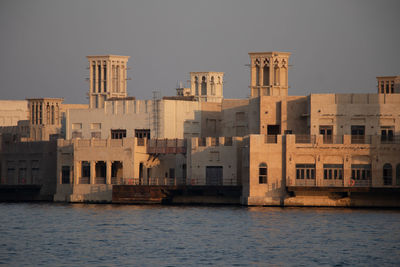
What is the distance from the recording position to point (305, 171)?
83.7m

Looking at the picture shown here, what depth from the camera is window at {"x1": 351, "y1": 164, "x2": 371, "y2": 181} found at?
8319cm

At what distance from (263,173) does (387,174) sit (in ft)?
35.8

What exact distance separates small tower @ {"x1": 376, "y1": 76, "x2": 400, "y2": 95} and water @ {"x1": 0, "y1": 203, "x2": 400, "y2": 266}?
1253 inches

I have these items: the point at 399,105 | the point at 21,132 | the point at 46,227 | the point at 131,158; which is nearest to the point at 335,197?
the point at 399,105

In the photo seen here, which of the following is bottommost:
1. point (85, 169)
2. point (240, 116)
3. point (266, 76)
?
point (85, 169)

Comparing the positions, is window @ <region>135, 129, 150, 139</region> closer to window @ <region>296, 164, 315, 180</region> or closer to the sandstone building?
the sandstone building

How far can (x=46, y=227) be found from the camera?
227 ft

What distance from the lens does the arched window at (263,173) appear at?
83875 millimetres

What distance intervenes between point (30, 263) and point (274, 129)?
47896mm

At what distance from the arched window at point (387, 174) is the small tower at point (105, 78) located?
168 feet

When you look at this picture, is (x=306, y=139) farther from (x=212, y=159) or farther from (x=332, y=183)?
(x=212, y=159)

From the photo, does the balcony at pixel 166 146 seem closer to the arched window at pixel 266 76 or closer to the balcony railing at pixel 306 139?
the balcony railing at pixel 306 139

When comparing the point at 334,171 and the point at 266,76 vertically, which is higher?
the point at 266,76

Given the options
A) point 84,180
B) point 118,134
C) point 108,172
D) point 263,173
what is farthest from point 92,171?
point 263,173
